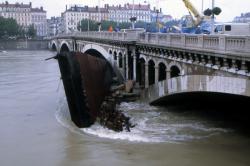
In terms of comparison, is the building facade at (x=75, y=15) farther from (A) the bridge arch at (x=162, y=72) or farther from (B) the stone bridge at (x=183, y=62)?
(A) the bridge arch at (x=162, y=72)

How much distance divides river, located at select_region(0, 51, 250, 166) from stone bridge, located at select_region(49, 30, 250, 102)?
7.45 feet

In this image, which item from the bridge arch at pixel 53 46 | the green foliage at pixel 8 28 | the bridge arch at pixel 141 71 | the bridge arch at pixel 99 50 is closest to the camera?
the bridge arch at pixel 141 71

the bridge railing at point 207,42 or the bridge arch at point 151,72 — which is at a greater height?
the bridge railing at point 207,42

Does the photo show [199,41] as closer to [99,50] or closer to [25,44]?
[99,50]

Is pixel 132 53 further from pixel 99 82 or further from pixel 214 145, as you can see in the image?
pixel 214 145

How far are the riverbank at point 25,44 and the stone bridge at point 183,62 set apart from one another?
348 feet

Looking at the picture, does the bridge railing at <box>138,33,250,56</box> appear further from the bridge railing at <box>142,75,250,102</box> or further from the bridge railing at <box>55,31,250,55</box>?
the bridge railing at <box>142,75,250,102</box>

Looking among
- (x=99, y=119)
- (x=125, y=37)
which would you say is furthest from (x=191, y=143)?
(x=125, y=37)

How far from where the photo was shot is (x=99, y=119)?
28016 millimetres

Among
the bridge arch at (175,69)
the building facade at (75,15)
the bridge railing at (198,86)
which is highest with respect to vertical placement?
the building facade at (75,15)

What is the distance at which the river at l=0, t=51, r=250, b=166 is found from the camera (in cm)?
2055

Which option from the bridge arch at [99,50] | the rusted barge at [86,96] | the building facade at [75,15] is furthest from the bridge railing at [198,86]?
the building facade at [75,15]

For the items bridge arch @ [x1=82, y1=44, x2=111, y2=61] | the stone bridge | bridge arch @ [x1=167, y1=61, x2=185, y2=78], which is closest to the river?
the stone bridge

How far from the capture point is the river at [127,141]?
2055 cm
